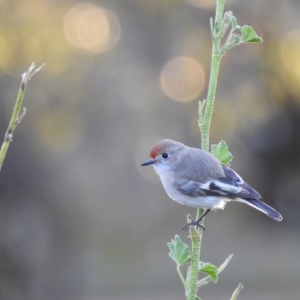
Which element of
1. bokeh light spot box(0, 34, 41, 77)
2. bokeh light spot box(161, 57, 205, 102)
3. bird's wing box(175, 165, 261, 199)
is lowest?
bird's wing box(175, 165, 261, 199)

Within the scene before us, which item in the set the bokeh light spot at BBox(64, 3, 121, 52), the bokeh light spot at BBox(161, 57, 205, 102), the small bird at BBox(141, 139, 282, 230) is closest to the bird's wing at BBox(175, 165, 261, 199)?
the small bird at BBox(141, 139, 282, 230)

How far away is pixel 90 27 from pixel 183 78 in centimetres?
179

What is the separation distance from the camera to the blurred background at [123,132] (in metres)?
8.75

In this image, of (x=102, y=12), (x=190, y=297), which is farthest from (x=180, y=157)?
(x=102, y=12)

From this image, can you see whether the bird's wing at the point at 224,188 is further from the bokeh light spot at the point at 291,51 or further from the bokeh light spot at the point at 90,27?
the bokeh light spot at the point at 291,51

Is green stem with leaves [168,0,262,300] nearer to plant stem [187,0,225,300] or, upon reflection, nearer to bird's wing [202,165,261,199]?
plant stem [187,0,225,300]

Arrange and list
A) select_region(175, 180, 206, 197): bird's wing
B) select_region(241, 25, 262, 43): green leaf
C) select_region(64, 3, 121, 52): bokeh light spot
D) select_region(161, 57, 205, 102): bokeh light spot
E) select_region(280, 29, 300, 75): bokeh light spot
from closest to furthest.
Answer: select_region(241, 25, 262, 43): green leaf
select_region(175, 180, 206, 197): bird's wing
select_region(64, 3, 121, 52): bokeh light spot
select_region(161, 57, 205, 102): bokeh light spot
select_region(280, 29, 300, 75): bokeh light spot

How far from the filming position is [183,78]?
9180 millimetres

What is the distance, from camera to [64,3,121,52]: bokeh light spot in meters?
8.71

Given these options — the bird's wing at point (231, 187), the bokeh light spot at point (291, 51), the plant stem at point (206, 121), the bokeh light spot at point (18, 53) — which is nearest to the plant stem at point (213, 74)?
the plant stem at point (206, 121)

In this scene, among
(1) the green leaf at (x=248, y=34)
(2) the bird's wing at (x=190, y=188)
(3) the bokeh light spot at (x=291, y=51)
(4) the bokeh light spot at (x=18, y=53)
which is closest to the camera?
(1) the green leaf at (x=248, y=34)

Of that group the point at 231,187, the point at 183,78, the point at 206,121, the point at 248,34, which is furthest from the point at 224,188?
the point at 183,78

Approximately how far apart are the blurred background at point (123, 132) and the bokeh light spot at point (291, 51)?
21mm

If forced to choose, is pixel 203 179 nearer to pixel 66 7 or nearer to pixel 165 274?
pixel 66 7
